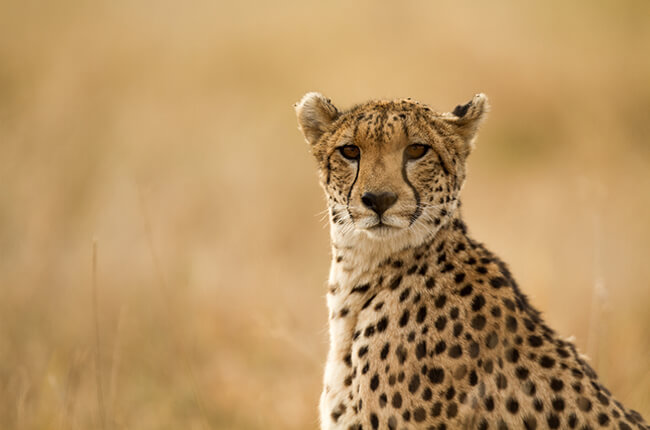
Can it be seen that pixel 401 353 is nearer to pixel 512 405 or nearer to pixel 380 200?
pixel 512 405

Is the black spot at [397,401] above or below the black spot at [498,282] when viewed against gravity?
below

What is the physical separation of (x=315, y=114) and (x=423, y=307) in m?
1.23

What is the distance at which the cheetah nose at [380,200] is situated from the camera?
12.6 ft

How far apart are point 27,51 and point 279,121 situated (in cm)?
363

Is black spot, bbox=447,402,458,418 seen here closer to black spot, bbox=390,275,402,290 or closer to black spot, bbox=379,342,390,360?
black spot, bbox=379,342,390,360

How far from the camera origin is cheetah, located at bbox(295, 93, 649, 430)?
11.4 feet

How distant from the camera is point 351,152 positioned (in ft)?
13.8

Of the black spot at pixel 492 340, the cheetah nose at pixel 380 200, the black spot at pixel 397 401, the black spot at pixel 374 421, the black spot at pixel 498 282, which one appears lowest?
the black spot at pixel 374 421

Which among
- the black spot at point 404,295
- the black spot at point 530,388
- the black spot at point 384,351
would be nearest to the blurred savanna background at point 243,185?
the black spot at point 384,351

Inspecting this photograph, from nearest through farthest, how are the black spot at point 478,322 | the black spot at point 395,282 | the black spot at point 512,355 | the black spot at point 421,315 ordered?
the black spot at point 512,355 → the black spot at point 478,322 → the black spot at point 421,315 → the black spot at point 395,282

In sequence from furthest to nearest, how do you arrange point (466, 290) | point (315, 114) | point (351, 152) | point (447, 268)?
point (315, 114)
point (351, 152)
point (447, 268)
point (466, 290)

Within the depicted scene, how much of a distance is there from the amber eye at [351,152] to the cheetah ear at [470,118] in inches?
18.6

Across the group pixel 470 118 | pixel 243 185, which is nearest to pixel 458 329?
pixel 470 118

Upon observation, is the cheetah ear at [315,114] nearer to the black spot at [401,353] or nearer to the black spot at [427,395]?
the black spot at [401,353]
